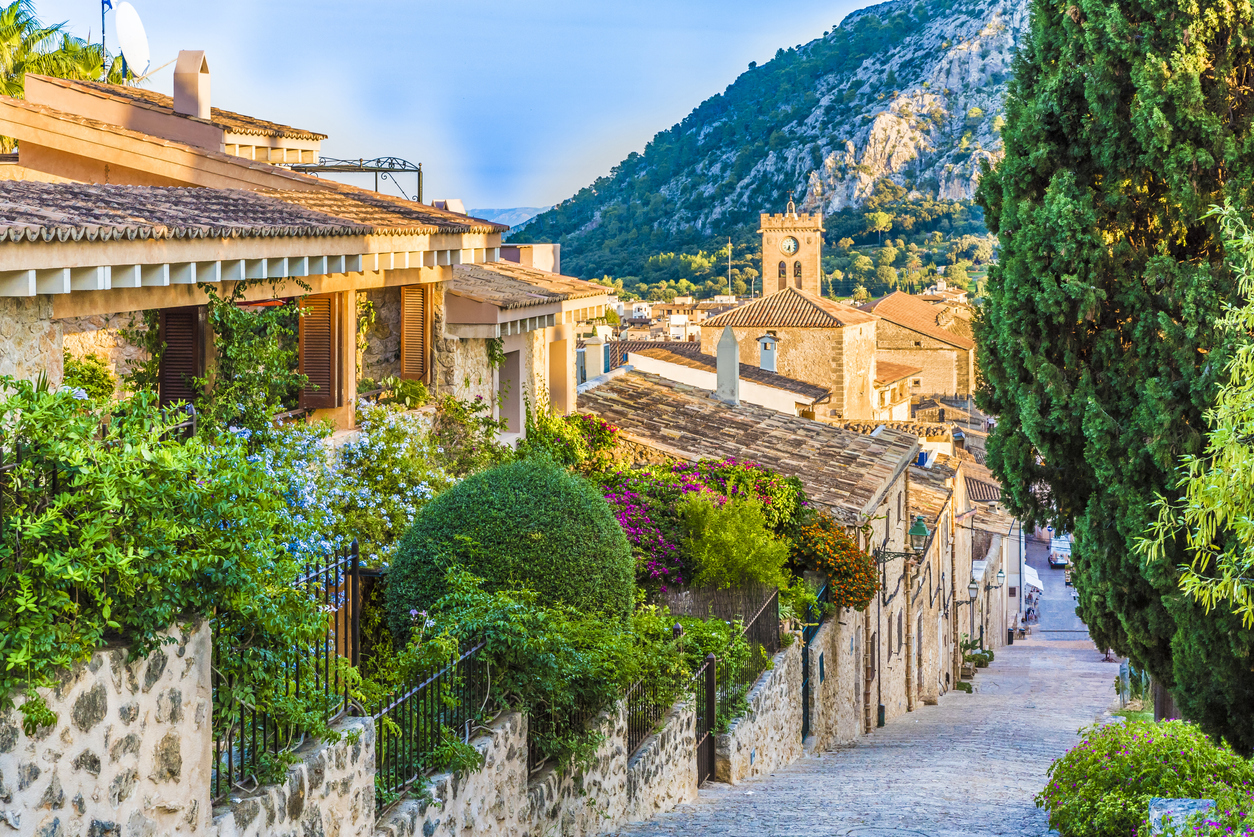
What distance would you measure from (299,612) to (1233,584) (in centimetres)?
547

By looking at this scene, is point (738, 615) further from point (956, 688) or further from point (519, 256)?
point (956, 688)

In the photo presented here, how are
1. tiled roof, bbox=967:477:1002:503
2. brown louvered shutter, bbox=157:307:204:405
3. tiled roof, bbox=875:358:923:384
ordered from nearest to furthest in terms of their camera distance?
1. brown louvered shutter, bbox=157:307:204:405
2. tiled roof, bbox=967:477:1002:503
3. tiled roof, bbox=875:358:923:384

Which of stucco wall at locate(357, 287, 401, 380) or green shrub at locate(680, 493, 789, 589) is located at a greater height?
stucco wall at locate(357, 287, 401, 380)

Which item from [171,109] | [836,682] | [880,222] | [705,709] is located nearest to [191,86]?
[171,109]

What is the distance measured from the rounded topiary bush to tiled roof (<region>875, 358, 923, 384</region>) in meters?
53.8

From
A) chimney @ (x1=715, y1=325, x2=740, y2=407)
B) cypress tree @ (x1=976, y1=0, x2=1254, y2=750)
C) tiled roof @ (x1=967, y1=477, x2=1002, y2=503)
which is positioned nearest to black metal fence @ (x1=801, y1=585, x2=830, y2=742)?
cypress tree @ (x1=976, y1=0, x2=1254, y2=750)

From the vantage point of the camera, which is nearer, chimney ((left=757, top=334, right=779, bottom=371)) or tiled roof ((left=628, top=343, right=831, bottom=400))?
tiled roof ((left=628, top=343, right=831, bottom=400))

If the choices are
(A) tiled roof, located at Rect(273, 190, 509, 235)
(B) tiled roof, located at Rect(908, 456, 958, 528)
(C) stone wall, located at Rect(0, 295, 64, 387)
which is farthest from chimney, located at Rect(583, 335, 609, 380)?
(C) stone wall, located at Rect(0, 295, 64, 387)

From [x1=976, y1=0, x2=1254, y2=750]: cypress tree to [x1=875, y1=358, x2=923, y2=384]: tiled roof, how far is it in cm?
5076

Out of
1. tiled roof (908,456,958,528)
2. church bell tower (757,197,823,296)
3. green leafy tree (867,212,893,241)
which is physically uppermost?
green leafy tree (867,212,893,241)

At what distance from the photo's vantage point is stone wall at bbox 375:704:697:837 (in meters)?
6.67

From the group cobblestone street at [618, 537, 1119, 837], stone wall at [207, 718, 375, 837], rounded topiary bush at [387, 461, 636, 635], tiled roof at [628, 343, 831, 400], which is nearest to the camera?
stone wall at [207, 718, 375, 837]

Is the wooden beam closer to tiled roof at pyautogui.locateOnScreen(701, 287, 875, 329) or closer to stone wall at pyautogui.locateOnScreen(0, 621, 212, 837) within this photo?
stone wall at pyautogui.locateOnScreen(0, 621, 212, 837)

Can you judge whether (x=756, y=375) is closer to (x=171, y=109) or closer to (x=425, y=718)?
(x=171, y=109)
